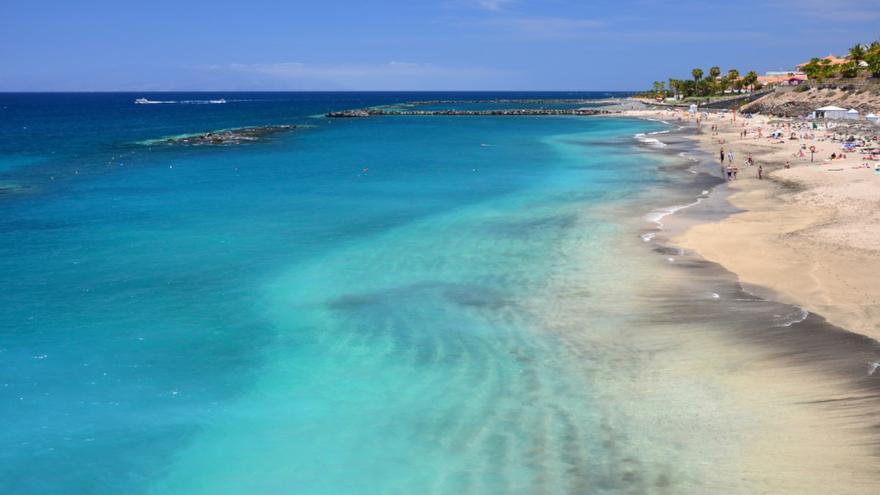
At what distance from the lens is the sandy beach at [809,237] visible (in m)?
18.2

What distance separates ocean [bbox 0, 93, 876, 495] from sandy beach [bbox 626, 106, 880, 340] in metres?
1.50

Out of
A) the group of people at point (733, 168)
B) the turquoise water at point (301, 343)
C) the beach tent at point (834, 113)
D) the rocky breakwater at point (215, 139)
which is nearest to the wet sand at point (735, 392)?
the turquoise water at point (301, 343)

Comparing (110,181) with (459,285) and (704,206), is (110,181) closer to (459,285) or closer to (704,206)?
(459,285)

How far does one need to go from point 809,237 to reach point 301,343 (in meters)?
18.4

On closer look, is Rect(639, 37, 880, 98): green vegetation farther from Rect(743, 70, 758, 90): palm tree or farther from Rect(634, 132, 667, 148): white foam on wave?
Rect(634, 132, 667, 148): white foam on wave

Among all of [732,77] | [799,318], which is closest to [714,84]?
[732,77]

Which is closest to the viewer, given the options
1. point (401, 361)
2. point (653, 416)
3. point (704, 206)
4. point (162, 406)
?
Answer: point (653, 416)

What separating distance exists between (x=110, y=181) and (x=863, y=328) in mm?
44669

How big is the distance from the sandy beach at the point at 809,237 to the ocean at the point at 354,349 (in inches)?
59.2

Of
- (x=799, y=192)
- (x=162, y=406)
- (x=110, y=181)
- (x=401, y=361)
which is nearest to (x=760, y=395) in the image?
(x=401, y=361)

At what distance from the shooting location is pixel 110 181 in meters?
46.2

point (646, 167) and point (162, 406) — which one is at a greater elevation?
point (646, 167)

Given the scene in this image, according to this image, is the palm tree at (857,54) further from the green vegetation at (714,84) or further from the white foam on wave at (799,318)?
the white foam on wave at (799,318)

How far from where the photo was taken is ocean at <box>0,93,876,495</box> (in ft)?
38.3
